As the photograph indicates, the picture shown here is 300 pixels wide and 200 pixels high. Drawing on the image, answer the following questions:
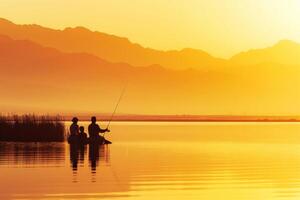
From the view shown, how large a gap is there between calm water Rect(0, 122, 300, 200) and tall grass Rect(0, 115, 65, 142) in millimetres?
2836

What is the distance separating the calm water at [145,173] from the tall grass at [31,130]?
284 centimetres

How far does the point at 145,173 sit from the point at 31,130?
56.8 ft

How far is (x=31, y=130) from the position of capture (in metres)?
43.8

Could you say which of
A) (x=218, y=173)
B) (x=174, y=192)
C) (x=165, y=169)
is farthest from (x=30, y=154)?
(x=174, y=192)

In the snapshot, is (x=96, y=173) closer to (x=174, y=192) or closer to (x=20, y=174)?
(x=20, y=174)

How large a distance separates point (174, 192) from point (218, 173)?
6.18m

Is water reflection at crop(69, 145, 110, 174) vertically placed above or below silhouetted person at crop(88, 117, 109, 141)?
below

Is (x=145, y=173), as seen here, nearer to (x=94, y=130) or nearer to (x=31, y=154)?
(x=31, y=154)

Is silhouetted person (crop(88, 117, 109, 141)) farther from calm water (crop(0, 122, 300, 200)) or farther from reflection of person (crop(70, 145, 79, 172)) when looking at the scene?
reflection of person (crop(70, 145, 79, 172))

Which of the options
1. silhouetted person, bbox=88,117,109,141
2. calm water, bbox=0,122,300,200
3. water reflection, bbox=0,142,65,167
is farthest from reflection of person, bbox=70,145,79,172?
silhouetted person, bbox=88,117,109,141

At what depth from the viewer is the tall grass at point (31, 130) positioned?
143 feet

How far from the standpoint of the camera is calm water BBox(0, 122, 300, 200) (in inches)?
844

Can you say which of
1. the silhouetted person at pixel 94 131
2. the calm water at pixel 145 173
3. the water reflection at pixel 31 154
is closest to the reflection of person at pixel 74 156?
the calm water at pixel 145 173

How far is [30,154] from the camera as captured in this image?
115 feet
